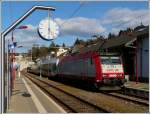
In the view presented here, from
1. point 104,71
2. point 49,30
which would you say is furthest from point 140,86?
point 49,30

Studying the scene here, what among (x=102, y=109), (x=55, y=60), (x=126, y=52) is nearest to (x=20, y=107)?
(x=102, y=109)

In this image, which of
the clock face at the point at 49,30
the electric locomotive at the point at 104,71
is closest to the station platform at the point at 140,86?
the electric locomotive at the point at 104,71

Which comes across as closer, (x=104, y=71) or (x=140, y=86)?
(x=104, y=71)

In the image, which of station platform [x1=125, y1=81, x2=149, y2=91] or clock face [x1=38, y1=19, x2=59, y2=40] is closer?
clock face [x1=38, y1=19, x2=59, y2=40]

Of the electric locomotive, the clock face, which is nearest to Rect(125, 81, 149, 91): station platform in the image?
the electric locomotive

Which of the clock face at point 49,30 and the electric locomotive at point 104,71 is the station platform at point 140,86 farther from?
the clock face at point 49,30

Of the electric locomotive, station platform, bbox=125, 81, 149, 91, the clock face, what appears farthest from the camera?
the electric locomotive

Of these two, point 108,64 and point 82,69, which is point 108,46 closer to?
point 82,69

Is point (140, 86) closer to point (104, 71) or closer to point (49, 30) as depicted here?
point (104, 71)

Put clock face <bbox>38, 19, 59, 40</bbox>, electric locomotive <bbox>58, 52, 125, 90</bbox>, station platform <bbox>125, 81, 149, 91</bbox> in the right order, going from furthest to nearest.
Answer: electric locomotive <bbox>58, 52, 125, 90</bbox>
station platform <bbox>125, 81, 149, 91</bbox>
clock face <bbox>38, 19, 59, 40</bbox>

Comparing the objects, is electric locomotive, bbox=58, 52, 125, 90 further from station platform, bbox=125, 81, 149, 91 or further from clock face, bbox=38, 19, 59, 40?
clock face, bbox=38, 19, 59, 40

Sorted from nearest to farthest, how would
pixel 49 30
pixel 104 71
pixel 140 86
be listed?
1. pixel 49 30
2. pixel 104 71
3. pixel 140 86

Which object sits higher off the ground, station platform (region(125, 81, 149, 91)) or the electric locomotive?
the electric locomotive

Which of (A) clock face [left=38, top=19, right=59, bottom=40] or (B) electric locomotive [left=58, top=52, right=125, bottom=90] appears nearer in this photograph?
(A) clock face [left=38, top=19, right=59, bottom=40]
